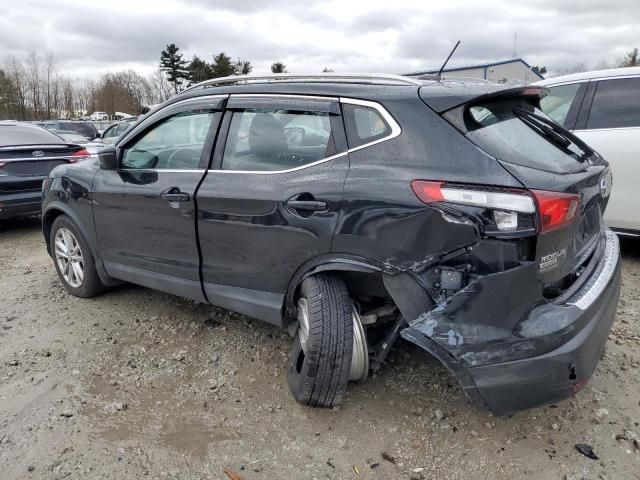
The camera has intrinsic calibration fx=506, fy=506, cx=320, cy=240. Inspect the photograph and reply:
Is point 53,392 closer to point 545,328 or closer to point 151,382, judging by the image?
point 151,382

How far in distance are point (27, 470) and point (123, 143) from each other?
7.36ft

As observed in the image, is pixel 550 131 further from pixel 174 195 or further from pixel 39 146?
pixel 39 146

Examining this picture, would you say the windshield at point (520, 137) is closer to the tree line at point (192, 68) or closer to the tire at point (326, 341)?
the tire at point (326, 341)

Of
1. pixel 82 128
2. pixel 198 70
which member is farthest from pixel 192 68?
pixel 82 128

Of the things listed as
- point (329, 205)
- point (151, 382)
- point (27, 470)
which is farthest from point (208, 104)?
point (27, 470)

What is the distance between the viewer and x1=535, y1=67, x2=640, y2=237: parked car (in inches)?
178

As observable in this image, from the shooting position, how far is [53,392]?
297 cm

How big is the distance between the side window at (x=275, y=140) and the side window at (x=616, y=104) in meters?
3.25

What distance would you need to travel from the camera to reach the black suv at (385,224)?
7.04ft

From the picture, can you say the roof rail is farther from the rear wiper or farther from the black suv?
the rear wiper

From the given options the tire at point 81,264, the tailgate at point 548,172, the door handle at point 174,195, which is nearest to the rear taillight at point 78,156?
the tire at point 81,264

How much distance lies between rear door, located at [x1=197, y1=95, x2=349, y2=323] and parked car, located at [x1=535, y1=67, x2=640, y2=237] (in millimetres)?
2801

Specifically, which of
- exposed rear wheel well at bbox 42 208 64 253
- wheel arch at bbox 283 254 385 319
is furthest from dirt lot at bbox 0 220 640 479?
exposed rear wheel well at bbox 42 208 64 253

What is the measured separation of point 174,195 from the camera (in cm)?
321
